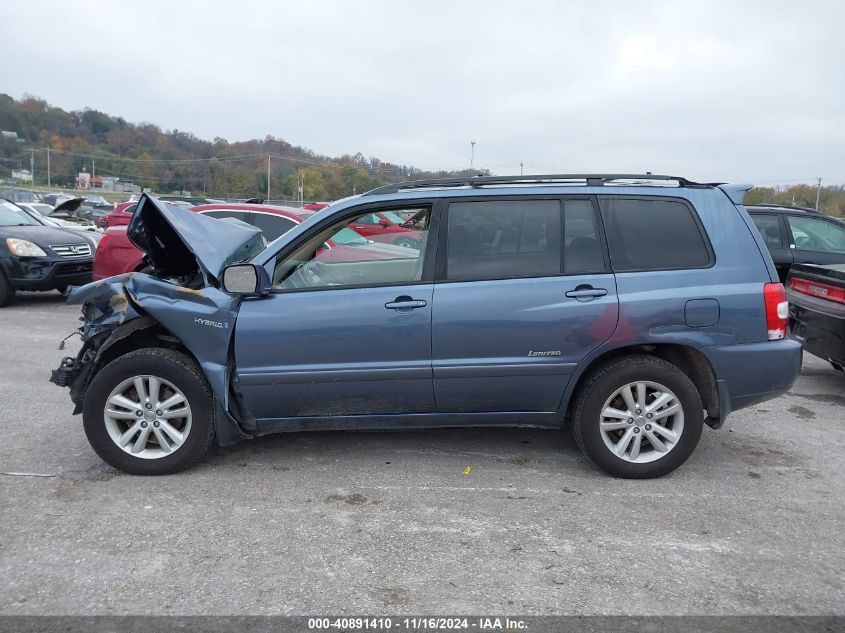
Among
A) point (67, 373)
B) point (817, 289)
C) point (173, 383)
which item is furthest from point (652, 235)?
point (67, 373)

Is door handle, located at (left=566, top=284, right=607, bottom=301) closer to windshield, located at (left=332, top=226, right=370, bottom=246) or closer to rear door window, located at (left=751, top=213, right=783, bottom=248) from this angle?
windshield, located at (left=332, top=226, right=370, bottom=246)

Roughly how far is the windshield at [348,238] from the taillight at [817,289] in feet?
13.7

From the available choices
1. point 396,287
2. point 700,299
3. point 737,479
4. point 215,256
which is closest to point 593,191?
point 700,299

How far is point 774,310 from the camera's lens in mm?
3875

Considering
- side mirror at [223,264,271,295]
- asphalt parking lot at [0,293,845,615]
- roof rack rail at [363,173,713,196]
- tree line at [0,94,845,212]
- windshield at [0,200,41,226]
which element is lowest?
asphalt parking lot at [0,293,845,615]

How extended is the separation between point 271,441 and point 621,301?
2553mm

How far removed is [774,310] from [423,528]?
241cm

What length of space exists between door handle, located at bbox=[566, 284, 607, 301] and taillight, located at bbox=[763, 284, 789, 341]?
3.17 feet

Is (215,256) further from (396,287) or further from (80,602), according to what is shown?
(80,602)

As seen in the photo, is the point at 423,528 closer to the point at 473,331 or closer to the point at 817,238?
the point at 473,331

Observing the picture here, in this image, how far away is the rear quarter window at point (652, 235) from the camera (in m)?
3.97

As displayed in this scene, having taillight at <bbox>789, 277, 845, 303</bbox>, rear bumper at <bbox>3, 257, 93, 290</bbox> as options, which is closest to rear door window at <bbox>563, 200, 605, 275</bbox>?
taillight at <bbox>789, 277, 845, 303</bbox>

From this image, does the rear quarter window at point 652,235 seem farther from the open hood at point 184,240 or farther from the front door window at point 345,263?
the open hood at point 184,240

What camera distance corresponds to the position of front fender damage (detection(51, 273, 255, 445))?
3.89 meters
